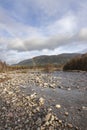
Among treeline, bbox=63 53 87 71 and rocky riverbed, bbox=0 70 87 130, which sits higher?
treeline, bbox=63 53 87 71

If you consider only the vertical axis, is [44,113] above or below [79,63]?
below

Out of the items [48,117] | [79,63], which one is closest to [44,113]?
[48,117]

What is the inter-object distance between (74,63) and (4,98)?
42.6 meters

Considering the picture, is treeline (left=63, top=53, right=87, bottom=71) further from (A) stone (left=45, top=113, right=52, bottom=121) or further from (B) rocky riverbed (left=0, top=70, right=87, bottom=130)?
(A) stone (left=45, top=113, right=52, bottom=121)

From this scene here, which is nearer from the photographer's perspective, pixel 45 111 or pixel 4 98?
pixel 45 111

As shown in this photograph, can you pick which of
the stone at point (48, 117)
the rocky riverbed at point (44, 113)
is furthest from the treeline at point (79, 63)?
the stone at point (48, 117)

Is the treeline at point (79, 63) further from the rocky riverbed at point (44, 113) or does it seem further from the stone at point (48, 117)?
the stone at point (48, 117)

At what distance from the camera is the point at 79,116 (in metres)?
10.4

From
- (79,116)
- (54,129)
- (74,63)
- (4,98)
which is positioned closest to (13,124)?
(54,129)

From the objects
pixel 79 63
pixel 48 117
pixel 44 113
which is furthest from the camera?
pixel 79 63

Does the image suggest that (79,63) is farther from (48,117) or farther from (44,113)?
(48,117)

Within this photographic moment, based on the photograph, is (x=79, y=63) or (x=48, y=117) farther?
(x=79, y=63)

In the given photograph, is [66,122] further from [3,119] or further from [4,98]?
[4,98]

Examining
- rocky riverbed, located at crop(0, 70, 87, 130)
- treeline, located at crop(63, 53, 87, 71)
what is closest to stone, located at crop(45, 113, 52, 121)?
rocky riverbed, located at crop(0, 70, 87, 130)
